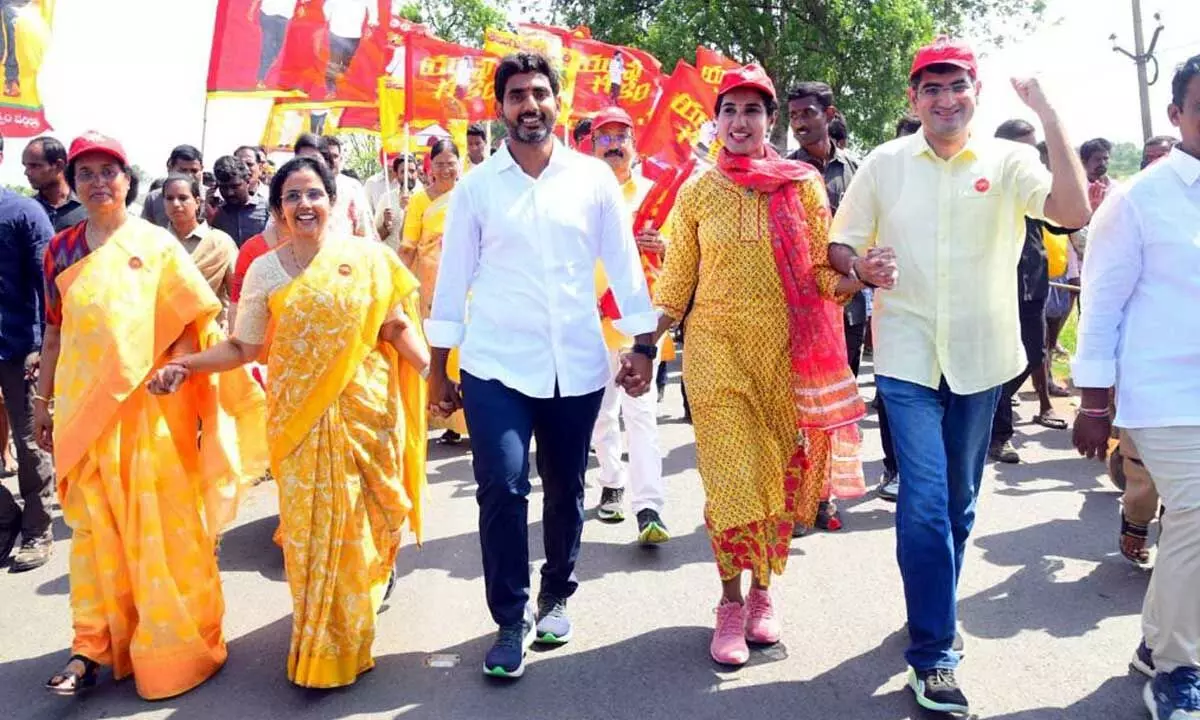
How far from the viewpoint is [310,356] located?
3590 mm

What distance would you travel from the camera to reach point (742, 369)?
3.63 meters

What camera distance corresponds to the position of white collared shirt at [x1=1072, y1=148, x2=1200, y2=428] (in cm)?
293

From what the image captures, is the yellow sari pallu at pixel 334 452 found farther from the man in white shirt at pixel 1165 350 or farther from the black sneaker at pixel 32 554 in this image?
the man in white shirt at pixel 1165 350

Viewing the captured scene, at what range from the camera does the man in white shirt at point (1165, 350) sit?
2926mm

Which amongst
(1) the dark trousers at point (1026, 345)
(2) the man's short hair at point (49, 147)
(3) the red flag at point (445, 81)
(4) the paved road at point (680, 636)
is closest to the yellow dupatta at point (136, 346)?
(4) the paved road at point (680, 636)

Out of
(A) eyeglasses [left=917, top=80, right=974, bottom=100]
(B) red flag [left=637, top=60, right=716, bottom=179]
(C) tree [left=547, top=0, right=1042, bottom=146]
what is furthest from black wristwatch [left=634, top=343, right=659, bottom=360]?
(C) tree [left=547, top=0, right=1042, bottom=146]

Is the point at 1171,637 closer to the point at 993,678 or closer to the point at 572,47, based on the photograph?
the point at 993,678

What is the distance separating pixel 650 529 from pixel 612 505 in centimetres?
58

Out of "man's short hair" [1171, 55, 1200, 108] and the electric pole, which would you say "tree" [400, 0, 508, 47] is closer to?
the electric pole

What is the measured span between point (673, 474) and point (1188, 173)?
383 cm

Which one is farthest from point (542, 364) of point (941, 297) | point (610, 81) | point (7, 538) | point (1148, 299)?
point (610, 81)

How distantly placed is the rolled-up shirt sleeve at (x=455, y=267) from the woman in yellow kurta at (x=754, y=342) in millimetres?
792

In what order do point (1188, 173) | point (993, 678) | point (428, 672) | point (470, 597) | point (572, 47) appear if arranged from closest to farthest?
1. point (1188, 173)
2. point (993, 678)
3. point (428, 672)
4. point (470, 597)
5. point (572, 47)

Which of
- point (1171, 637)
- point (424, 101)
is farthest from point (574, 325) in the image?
point (424, 101)
